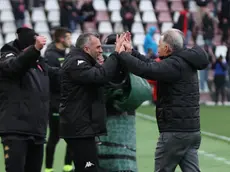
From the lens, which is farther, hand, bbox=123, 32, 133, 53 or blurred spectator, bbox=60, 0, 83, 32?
blurred spectator, bbox=60, 0, 83, 32

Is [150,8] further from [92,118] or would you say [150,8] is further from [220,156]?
[92,118]

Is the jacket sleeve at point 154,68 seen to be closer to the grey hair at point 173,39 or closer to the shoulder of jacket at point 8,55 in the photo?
the grey hair at point 173,39

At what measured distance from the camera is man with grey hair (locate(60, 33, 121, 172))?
7.95m

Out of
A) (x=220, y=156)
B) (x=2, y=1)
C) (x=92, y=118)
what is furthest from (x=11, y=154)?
(x=2, y=1)

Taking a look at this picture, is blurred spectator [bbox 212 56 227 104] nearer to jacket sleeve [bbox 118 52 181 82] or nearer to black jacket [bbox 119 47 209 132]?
black jacket [bbox 119 47 209 132]

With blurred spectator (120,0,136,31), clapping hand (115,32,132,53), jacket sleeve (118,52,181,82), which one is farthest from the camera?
blurred spectator (120,0,136,31)

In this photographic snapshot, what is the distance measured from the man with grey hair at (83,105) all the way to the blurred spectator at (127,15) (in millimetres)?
20902

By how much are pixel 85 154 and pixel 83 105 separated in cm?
48

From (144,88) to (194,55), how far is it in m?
0.78

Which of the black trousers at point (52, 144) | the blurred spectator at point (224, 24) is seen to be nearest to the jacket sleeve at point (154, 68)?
the black trousers at point (52, 144)

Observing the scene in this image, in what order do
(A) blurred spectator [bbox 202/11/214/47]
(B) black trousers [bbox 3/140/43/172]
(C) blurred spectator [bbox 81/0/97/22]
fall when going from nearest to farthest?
(B) black trousers [bbox 3/140/43/172] → (C) blurred spectator [bbox 81/0/97/22] → (A) blurred spectator [bbox 202/11/214/47]

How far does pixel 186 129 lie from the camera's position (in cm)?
796

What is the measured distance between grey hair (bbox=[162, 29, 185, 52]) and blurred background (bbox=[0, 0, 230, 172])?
14.3 meters

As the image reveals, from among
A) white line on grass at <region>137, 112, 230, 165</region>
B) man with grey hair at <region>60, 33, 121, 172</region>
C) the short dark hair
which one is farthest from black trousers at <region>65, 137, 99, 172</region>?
white line on grass at <region>137, 112, 230, 165</region>
